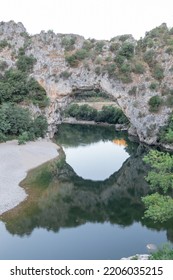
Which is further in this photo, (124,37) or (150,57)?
(124,37)

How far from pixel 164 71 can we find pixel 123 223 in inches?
1748

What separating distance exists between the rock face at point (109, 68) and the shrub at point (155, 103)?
535 millimetres

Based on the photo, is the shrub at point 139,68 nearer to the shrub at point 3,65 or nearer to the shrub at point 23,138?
the shrub at point 23,138

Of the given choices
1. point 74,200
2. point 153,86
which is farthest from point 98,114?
point 74,200

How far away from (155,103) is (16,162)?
93.7 feet

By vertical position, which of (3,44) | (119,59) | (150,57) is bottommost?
(119,59)

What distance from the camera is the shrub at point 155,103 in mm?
69500

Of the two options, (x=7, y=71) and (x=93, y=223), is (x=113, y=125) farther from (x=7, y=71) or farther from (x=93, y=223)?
(x=93, y=223)

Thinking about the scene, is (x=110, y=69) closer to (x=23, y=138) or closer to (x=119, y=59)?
(x=119, y=59)

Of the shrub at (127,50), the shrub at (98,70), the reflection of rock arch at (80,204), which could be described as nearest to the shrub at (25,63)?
the shrub at (98,70)

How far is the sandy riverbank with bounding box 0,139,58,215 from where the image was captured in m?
38.1

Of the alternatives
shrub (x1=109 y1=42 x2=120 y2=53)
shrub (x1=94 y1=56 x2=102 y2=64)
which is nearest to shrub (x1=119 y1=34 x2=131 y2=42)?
shrub (x1=109 y1=42 x2=120 y2=53)

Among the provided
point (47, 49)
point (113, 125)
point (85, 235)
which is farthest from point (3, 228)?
point (113, 125)

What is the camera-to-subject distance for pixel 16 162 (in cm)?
5159
